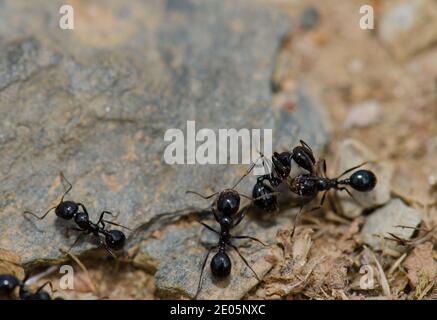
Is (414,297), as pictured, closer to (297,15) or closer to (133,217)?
(133,217)

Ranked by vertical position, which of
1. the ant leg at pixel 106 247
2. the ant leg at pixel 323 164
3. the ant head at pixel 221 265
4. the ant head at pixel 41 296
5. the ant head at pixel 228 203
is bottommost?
the ant head at pixel 41 296

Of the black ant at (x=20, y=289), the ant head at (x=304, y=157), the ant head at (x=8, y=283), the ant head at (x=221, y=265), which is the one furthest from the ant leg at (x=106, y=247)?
the ant head at (x=304, y=157)

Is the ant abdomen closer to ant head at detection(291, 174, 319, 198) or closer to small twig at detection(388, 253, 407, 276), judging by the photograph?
ant head at detection(291, 174, 319, 198)

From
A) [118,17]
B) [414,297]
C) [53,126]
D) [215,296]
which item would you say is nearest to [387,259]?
[414,297]

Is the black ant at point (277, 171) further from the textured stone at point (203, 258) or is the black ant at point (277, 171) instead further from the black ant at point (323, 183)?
the textured stone at point (203, 258)

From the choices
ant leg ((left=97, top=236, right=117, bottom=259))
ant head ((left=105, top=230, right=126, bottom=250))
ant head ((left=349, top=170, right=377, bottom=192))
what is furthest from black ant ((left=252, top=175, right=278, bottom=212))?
ant leg ((left=97, top=236, right=117, bottom=259))
